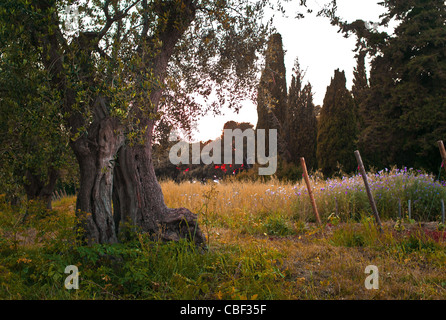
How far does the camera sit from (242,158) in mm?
20531

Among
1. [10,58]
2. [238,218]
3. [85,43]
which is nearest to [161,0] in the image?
[85,43]

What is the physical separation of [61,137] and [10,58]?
3.61 ft

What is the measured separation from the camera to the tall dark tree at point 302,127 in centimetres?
1819

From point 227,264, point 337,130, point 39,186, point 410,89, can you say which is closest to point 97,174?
point 227,264

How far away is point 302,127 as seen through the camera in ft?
59.9

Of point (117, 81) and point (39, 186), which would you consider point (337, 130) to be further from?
point (117, 81)

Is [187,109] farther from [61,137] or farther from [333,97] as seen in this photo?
[333,97]
